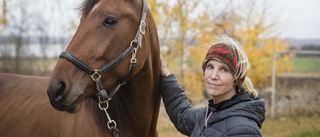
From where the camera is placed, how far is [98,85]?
1.97m

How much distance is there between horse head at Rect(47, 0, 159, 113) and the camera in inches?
71.7

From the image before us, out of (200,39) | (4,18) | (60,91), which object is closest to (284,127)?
(200,39)

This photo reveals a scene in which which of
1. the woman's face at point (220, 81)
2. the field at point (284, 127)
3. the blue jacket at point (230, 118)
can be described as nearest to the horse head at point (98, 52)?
the woman's face at point (220, 81)

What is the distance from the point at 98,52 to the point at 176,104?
1052 millimetres

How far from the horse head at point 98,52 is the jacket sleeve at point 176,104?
46cm

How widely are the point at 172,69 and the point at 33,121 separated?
6358mm

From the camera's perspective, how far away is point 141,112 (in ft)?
7.92

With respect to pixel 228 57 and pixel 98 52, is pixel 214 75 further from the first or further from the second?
pixel 98 52

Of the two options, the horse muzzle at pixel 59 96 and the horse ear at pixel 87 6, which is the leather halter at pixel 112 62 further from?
the horse ear at pixel 87 6

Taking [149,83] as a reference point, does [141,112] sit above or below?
below

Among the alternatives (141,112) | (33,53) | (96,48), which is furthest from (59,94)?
(33,53)

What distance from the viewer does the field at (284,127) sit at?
6.71 meters

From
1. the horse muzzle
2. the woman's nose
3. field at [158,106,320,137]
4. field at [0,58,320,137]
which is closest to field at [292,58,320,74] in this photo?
field at [0,58,320,137]

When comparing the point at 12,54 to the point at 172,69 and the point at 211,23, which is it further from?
the point at 211,23
